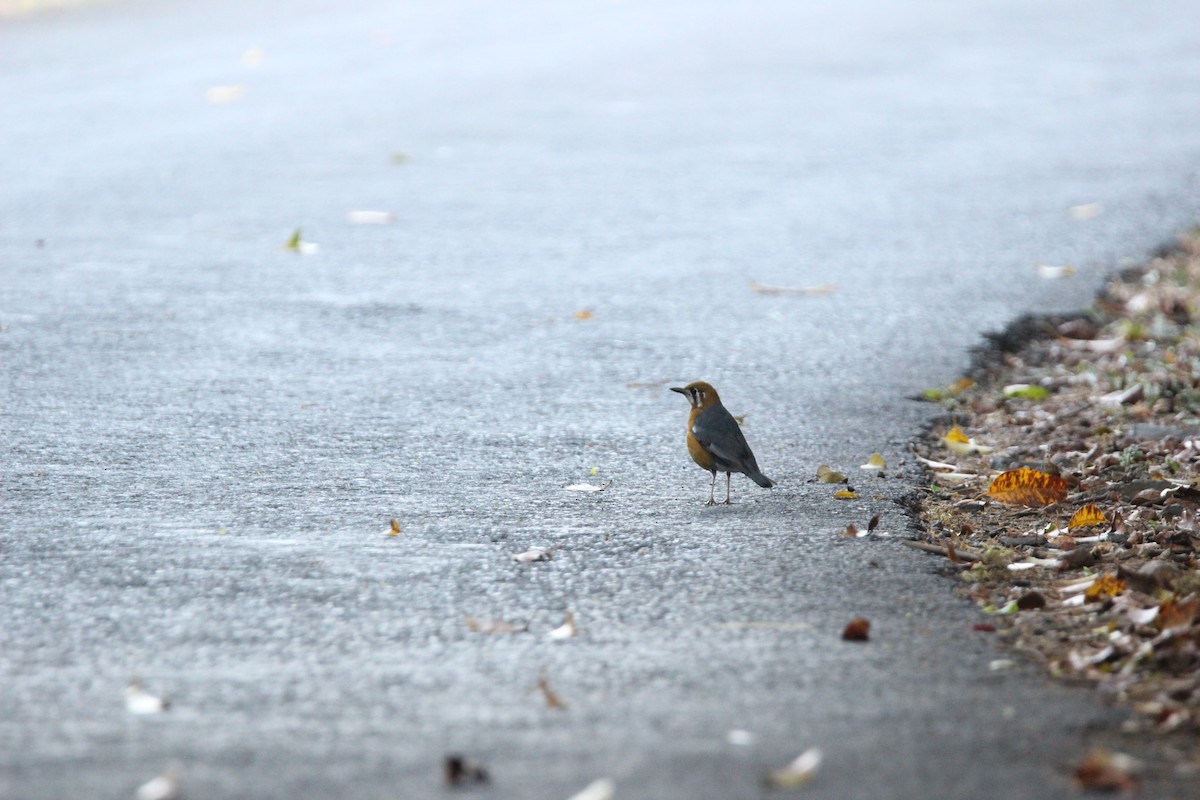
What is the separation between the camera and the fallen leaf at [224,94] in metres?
12.3

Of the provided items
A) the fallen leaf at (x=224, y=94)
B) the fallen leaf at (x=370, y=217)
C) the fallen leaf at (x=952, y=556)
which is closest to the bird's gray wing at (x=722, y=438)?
the fallen leaf at (x=952, y=556)

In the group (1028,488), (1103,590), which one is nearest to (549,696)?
(1103,590)

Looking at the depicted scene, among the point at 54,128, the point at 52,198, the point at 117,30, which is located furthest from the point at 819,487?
the point at 117,30

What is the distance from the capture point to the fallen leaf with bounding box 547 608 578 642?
3.62 m

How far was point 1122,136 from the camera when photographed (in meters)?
11.9

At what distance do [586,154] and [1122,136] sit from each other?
447cm

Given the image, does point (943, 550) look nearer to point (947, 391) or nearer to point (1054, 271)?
point (947, 391)

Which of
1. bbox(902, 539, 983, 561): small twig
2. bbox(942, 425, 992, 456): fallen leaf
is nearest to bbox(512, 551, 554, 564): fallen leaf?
bbox(902, 539, 983, 561): small twig

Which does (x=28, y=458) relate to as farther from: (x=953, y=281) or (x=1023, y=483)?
(x=953, y=281)

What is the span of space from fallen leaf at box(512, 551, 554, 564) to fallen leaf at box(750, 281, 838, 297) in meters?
3.65

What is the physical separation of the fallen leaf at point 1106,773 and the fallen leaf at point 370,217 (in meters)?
6.49

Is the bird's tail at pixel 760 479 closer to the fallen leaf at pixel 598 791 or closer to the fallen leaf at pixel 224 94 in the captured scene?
the fallen leaf at pixel 598 791

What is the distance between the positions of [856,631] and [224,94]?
403 inches

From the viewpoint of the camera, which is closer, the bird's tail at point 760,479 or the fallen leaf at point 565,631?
the fallen leaf at point 565,631
